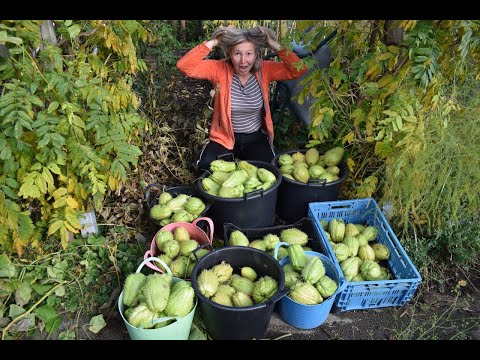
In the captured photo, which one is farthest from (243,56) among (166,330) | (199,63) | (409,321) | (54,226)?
(409,321)

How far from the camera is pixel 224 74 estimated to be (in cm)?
377

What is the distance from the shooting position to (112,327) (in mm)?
2830

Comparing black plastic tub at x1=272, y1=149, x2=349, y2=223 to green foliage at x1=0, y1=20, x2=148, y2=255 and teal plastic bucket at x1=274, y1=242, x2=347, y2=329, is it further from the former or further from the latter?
green foliage at x1=0, y1=20, x2=148, y2=255

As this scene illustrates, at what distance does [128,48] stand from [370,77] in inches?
79.3

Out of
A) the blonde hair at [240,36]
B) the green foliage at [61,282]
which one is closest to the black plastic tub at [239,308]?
the green foliage at [61,282]

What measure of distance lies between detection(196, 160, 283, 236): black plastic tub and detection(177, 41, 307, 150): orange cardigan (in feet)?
2.51

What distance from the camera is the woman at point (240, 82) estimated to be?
3.57 meters

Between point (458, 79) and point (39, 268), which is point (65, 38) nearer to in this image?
point (39, 268)

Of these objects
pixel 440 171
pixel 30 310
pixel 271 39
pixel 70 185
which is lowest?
pixel 30 310

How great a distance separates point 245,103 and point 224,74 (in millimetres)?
355

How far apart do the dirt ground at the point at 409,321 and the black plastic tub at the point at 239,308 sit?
367 millimetres

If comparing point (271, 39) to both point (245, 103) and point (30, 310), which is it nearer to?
point (245, 103)

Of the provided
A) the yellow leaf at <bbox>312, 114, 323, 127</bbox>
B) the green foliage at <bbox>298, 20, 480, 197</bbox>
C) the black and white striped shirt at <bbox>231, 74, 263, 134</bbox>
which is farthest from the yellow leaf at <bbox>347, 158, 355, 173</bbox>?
the black and white striped shirt at <bbox>231, 74, 263, 134</bbox>

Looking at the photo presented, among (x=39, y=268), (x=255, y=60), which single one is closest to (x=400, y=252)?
(x=255, y=60)
